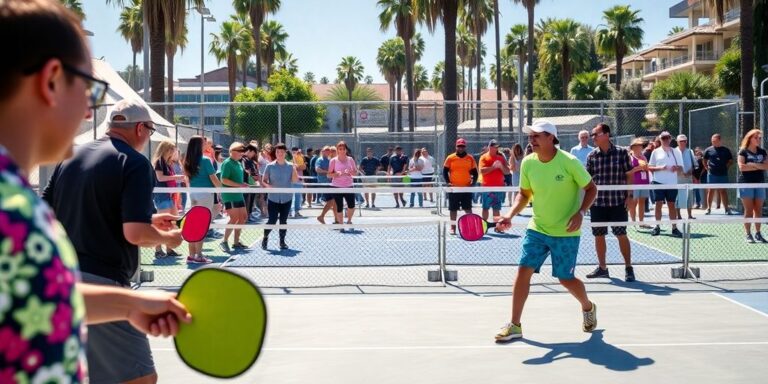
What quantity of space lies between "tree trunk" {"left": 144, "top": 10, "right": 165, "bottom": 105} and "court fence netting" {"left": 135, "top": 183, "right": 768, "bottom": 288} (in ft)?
28.0

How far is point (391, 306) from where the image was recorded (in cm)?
960

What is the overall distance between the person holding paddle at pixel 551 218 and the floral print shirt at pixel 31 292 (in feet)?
21.6

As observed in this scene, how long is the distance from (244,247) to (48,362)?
14.2m

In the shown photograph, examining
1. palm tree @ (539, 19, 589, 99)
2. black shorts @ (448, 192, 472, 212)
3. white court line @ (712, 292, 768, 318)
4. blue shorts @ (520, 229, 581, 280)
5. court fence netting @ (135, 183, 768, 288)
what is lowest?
white court line @ (712, 292, 768, 318)

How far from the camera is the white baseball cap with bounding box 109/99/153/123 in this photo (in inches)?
168

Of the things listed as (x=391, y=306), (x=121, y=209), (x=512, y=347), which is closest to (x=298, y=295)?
(x=391, y=306)

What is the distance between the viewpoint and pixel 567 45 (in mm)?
62812

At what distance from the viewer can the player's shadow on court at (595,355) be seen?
695cm

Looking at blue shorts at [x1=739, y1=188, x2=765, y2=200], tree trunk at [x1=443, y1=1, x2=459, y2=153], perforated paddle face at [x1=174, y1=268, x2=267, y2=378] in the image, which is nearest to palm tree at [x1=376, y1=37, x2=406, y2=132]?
tree trunk at [x1=443, y1=1, x2=459, y2=153]

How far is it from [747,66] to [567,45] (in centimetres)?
4000

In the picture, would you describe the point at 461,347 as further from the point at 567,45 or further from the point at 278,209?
the point at 567,45

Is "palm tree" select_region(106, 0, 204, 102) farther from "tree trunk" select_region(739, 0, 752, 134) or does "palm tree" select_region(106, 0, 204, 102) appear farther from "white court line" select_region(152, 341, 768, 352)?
"white court line" select_region(152, 341, 768, 352)

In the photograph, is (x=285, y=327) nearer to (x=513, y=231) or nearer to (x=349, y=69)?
(x=513, y=231)

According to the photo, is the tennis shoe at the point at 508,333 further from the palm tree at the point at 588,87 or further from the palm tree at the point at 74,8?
the palm tree at the point at 588,87
